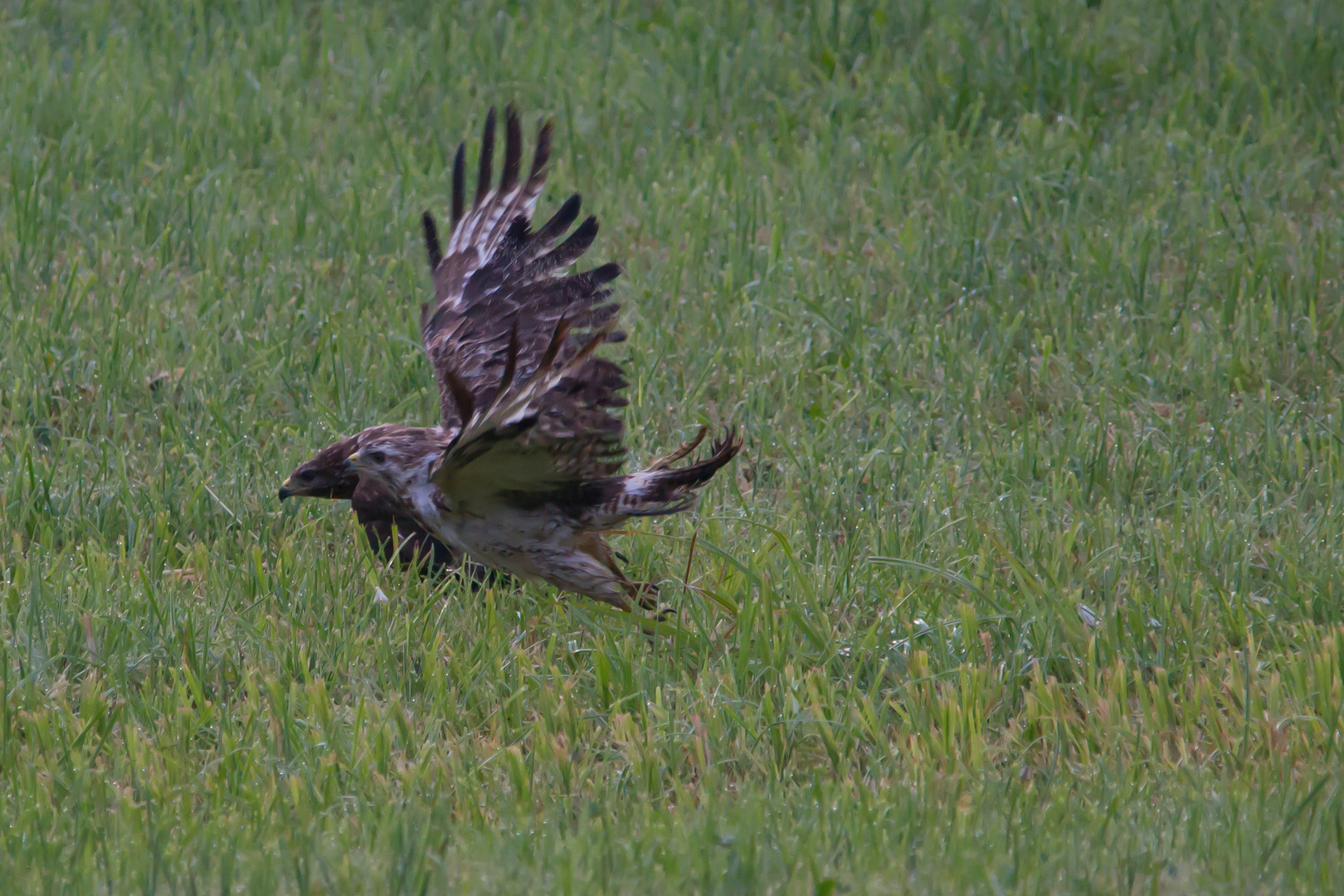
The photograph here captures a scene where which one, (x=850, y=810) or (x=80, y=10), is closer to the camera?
(x=850, y=810)

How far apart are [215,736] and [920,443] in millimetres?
2893

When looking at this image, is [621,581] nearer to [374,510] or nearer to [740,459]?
[374,510]

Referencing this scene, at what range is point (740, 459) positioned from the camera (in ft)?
19.5

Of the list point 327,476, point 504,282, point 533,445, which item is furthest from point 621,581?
point 504,282

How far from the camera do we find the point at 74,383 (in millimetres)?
6180

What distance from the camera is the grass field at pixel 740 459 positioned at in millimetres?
3420

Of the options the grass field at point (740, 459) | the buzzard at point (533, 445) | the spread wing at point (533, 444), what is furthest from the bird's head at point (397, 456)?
the grass field at point (740, 459)

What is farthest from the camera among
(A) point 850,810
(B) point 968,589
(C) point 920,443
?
(C) point 920,443

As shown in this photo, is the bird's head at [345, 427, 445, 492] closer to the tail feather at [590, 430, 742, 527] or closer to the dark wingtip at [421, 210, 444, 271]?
the tail feather at [590, 430, 742, 527]

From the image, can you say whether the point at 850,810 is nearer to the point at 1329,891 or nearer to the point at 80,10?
the point at 1329,891

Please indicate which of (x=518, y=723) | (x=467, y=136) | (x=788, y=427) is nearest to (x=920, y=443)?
(x=788, y=427)

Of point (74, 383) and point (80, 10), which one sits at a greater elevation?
point (80, 10)

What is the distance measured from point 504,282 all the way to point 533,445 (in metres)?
1.37

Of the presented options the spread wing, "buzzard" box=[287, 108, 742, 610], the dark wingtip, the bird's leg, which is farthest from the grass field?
the dark wingtip
